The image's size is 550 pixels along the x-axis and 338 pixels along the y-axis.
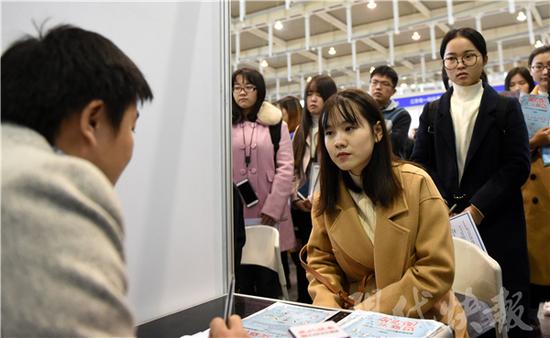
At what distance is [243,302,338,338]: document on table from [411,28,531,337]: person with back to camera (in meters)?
1.06

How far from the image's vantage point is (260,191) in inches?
91.1

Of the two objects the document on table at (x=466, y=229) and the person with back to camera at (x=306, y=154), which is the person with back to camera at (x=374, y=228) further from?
the person with back to camera at (x=306, y=154)

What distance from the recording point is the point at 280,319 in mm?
894

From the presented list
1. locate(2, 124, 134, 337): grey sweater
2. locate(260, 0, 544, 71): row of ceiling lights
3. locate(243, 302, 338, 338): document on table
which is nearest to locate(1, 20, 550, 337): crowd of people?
locate(2, 124, 134, 337): grey sweater

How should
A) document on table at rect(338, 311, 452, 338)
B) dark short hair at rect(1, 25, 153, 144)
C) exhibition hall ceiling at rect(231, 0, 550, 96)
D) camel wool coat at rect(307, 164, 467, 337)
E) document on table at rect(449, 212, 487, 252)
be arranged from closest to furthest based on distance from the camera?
1. dark short hair at rect(1, 25, 153, 144)
2. document on table at rect(338, 311, 452, 338)
3. camel wool coat at rect(307, 164, 467, 337)
4. document on table at rect(449, 212, 487, 252)
5. exhibition hall ceiling at rect(231, 0, 550, 96)

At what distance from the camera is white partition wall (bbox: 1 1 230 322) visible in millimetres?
978

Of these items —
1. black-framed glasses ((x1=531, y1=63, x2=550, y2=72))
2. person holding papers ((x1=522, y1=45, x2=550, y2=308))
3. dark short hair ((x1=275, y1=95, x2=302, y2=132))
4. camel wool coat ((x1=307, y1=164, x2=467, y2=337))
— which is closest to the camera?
camel wool coat ((x1=307, y1=164, x2=467, y2=337))

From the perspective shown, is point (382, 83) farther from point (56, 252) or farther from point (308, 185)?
point (56, 252)

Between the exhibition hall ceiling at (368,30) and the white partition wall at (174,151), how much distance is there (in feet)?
13.9

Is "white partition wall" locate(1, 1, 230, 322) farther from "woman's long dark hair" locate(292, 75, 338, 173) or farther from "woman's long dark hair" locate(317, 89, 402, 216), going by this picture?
"woman's long dark hair" locate(292, 75, 338, 173)

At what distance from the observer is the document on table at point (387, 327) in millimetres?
789

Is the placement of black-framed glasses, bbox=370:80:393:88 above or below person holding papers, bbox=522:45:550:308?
above

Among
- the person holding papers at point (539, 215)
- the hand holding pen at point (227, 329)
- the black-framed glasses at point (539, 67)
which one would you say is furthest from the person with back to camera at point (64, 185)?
the black-framed glasses at point (539, 67)

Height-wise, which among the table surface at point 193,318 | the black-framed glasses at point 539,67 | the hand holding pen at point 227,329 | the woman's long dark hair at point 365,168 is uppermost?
the black-framed glasses at point 539,67
